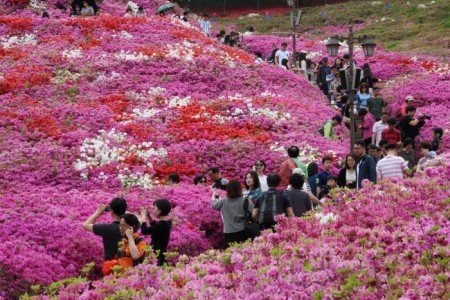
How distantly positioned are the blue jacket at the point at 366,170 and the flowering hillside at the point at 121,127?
9.14 feet

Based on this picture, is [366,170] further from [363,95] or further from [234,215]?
[363,95]

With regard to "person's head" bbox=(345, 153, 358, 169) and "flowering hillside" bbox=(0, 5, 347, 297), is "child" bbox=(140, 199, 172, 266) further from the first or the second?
"person's head" bbox=(345, 153, 358, 169)

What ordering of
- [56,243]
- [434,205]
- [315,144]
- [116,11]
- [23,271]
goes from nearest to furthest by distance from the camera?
[434,205]
[23,271]
[56,243]
[315,144]
[116,11]

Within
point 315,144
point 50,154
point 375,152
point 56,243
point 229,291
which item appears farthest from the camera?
point 315,144

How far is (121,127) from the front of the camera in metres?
22.0

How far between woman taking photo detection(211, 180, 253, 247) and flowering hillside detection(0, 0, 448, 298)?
3.64ft

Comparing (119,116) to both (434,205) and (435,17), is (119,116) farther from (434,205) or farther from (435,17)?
(435,17)

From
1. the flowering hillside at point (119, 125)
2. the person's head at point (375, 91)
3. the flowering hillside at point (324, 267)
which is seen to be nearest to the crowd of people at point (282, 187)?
the flowering hillside at point (324, 267)

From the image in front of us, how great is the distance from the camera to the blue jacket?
14789 mm

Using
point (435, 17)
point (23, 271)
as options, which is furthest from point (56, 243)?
point (435, 17)

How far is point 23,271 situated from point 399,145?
10.6 meters

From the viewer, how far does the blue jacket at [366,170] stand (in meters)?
14.8

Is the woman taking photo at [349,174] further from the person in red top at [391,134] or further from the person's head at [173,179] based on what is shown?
the person in red top at [391,134]

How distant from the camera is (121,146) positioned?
20.7 metres
